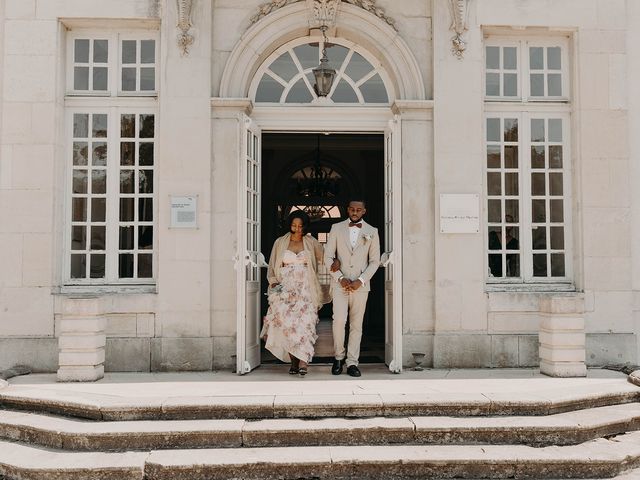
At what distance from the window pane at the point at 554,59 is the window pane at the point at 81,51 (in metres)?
5.74

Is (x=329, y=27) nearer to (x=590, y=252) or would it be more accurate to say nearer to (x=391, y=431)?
(x=590, y=252)

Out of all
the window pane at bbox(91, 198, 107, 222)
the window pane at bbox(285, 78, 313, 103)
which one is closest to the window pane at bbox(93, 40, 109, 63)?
the window pane at bbox(91, 198, 107, 222)

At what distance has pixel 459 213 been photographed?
784 centimetres

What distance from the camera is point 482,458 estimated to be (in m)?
4.93

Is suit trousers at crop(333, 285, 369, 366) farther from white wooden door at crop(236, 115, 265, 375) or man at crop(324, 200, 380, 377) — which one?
white wooden door at crop(236, 115, 265, 375)

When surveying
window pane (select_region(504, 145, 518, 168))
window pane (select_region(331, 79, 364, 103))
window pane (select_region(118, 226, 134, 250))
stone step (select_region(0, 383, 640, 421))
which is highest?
window pane (select_region(331, 79, 364, 103))

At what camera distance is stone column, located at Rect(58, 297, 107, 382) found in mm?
6891

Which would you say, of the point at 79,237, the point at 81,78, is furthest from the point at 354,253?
the point at 81,78

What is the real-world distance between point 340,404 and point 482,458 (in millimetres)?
1229

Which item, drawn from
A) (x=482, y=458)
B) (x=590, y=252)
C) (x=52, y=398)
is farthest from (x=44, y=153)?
(x=590, y=252)

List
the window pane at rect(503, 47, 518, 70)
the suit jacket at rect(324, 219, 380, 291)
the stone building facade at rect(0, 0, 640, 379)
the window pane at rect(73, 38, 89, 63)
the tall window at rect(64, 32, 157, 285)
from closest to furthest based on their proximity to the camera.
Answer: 1. the suit jacket at rect(324, 219, 380, 291)
2. the stone building facade at rect(0, 0, 640, 379)
3. the tall window at rect(64, 32, 157, 285)
4. the window pane at rect(73, 38, 89, 63)
5. the window pane at rect(503, 47, 518, 70)

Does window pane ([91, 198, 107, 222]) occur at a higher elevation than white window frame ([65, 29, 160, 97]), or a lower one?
lower

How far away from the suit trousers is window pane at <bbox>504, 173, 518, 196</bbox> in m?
2.37

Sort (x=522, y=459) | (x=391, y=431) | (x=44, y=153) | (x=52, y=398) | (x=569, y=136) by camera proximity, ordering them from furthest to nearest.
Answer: (x=569, y=136), (x=44, y=153), (x=52, y=398), (x=391, y=431), (x=522, y=459)
